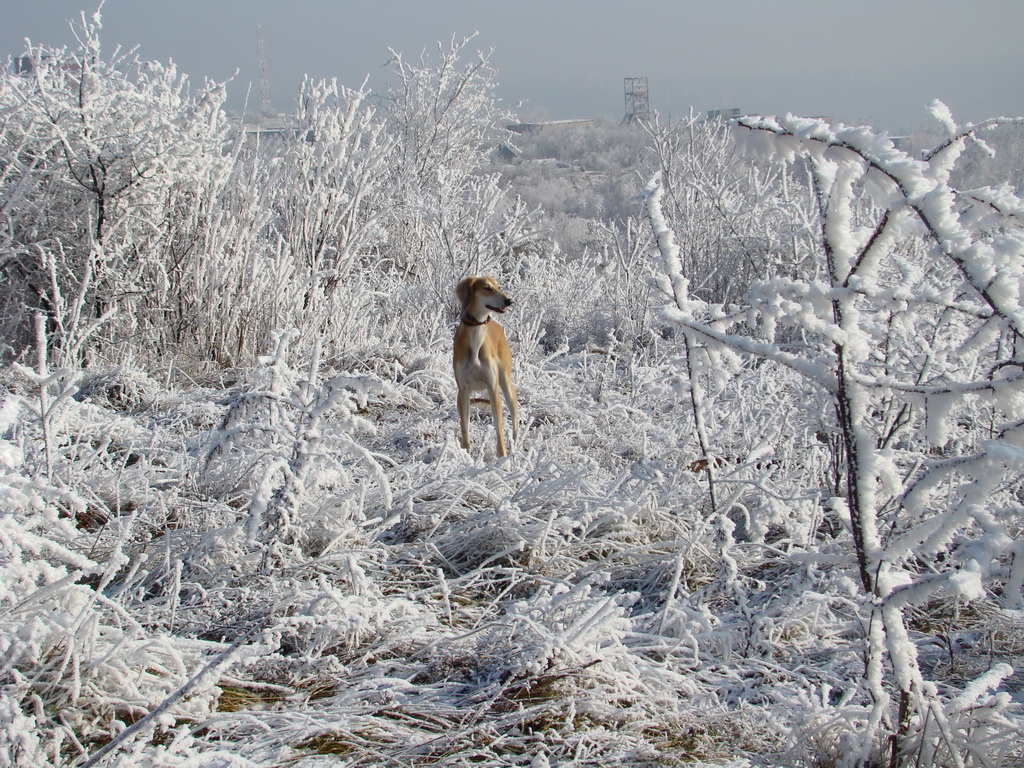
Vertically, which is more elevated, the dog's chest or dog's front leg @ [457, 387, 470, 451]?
the dog's chest

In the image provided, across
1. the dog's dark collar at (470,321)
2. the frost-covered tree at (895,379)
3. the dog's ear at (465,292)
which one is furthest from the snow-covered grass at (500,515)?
the dog's ear at (465,292)

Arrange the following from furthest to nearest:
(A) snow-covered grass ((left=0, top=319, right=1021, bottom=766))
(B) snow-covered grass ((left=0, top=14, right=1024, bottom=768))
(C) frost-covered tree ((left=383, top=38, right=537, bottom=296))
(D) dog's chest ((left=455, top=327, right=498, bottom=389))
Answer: (C) frost-covered tree ((left=383, top=38, right=537, bottom=296)) < (D) dog's chest ((left=455, top=327, right=498, bottom=389)) < (A) snow-covered grass ((left=0, top=319, right=1021, bottom=766)) < (B) snow-covered grass ((left=0, top=14, right=1024, bottom=768))

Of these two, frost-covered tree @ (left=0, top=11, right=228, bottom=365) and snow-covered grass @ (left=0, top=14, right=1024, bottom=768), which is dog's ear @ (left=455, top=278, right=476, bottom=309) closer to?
snow-covered grass @ (left=0, top=14, right=1024, bottom=768)

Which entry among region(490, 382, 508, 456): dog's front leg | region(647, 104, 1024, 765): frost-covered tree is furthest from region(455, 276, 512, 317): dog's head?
region(647, 104, 1024, 765): frost-covered tree

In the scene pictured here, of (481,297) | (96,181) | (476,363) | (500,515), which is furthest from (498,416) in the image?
(96,181)

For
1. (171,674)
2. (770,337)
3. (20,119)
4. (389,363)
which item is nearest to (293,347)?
(389,363)

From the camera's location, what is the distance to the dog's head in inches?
174

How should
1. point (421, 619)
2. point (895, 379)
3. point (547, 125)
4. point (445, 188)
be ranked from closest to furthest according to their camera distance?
1. point (895, 379)
2. point (421, 619)
3. point (445, 188)
4. point (547, 125)

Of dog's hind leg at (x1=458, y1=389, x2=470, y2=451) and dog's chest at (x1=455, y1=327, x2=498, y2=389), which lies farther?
dog's chest at (x1=455, y1=327, x2=498, y2=389)

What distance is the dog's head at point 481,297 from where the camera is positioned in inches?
174

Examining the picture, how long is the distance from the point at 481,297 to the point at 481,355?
0.35 metres

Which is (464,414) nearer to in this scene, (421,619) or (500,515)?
(500,515)

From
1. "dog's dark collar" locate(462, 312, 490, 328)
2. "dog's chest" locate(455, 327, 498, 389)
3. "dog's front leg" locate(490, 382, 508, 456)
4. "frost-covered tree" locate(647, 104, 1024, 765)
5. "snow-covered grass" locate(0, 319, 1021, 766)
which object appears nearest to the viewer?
"frost-covered tree" locate(647, 104, 1024, 765)

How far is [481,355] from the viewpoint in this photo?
4.41 metres
